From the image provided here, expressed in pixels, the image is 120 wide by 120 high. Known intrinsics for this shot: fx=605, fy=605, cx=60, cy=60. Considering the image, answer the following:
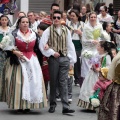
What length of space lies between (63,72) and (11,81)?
0.88 m

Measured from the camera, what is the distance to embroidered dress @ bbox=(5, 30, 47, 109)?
1002 cm

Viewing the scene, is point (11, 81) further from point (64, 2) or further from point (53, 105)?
point (64, 2)

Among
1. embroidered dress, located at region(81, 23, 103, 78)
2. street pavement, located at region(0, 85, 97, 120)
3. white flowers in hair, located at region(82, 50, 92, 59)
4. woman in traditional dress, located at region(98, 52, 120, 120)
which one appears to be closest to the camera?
woman in traditional dress, located at region(98, 52, 120, 120)

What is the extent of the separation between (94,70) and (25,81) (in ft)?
4.33

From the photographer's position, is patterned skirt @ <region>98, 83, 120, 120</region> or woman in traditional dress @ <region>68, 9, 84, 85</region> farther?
woman in traditional dress @ <region>68, 9, 84, 85</region>

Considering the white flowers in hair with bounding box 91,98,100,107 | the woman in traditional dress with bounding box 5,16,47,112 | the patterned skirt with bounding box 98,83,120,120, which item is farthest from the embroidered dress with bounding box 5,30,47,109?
the patterned skirt with bounding box 98,83,120,120

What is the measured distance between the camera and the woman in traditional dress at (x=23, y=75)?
394 inches

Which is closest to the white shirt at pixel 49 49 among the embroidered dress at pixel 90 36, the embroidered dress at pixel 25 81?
the embroidered dress at pixel 25 81

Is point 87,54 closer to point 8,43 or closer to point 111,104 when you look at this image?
point 8,43

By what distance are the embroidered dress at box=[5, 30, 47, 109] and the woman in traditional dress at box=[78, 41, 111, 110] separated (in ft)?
2.73

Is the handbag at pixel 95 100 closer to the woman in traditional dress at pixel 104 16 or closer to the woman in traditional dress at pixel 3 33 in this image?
the woman in traditional dress at pixel 3 33

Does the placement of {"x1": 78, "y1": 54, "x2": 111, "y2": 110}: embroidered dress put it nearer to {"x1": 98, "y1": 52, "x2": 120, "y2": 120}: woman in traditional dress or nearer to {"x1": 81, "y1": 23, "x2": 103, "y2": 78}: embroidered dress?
{"x1": 81, "y1": 23, "x2": 103, "y2": 78}: embroidered dress

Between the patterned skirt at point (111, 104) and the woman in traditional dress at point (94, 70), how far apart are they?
2339 mm

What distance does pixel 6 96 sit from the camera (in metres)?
10.2
